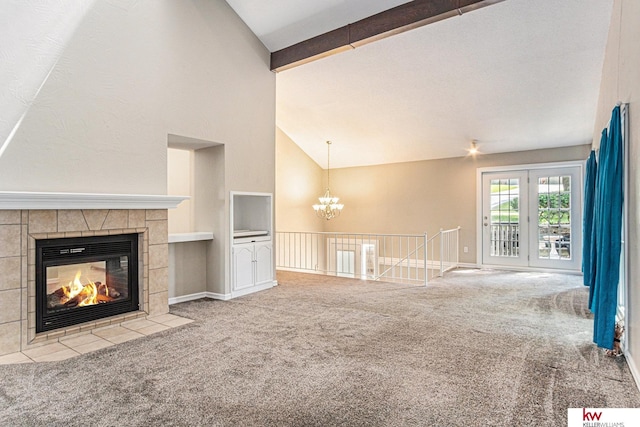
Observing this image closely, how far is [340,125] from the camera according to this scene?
7.64m

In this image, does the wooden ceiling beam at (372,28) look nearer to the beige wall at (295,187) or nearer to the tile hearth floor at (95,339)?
the beige wall at (295,187)

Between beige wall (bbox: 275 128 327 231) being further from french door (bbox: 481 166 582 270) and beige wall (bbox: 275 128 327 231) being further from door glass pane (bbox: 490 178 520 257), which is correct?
door glass pane (bbox: 490 178 520 257)

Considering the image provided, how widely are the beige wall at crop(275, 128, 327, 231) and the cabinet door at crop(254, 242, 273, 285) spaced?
245 cm

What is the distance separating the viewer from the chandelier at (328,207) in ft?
29.0

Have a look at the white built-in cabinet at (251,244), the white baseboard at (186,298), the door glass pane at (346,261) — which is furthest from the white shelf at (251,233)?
the door glass pane at (346,261)

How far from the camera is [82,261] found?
3.92m

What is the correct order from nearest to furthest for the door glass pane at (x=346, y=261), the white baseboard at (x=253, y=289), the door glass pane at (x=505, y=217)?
the white baseboard at (x=253, y=289)
the door glass pane at (x=505, y=217)
the door glass pane at (x=346, y=261)

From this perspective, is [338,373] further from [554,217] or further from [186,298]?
[554,217]

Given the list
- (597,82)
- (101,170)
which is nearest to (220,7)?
(101,170)

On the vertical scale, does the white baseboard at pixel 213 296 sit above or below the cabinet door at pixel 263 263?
below

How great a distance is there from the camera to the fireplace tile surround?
332 centimetres

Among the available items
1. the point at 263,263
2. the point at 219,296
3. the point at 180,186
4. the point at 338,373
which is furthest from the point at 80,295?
→ the point at 338,373

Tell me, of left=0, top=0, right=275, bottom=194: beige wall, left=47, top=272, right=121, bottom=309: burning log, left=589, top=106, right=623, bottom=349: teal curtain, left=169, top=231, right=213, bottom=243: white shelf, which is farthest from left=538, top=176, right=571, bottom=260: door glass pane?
left=47, top=272, right=121, bottom=309: burning log

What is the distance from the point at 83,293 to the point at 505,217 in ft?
24.6
